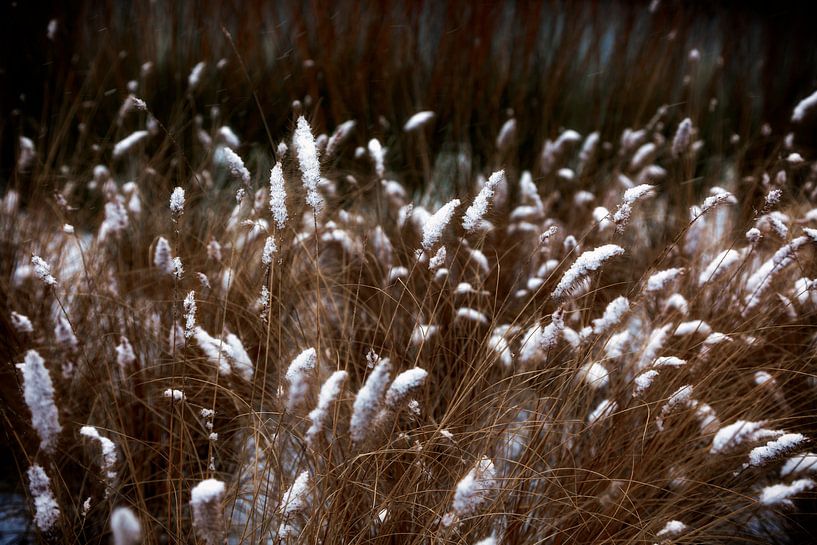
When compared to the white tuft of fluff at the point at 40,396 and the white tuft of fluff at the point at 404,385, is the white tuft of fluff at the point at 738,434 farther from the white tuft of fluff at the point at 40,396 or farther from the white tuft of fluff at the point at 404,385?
the white tuft of fluff at the point at 40,396

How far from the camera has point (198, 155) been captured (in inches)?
128

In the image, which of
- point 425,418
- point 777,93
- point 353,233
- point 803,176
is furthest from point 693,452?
point 777,93

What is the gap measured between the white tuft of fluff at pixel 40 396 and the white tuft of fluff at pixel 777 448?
41.5 inches

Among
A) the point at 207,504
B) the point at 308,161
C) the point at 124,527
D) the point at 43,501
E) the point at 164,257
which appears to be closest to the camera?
the point at 124,527

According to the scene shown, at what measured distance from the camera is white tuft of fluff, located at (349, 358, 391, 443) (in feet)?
2.68

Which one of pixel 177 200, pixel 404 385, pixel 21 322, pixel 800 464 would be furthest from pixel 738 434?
pixel 21 322

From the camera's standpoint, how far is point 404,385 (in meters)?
0.87

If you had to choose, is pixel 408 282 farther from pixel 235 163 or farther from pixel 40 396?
pixel 40 396

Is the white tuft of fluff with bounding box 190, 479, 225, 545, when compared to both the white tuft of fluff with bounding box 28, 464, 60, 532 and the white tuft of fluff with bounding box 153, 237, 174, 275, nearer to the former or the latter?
the white tuft of fluff with bounding box 28, 464, 60, 532

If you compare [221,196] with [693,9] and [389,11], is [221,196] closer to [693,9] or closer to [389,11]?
[389,11]

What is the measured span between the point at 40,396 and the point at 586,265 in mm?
792

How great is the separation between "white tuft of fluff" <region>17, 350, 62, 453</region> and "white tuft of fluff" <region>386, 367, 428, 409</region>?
39 centimetres

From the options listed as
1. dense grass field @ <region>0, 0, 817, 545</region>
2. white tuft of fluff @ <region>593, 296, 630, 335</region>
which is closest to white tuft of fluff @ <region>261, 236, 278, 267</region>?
dense grass field @ <region>0, 0, 817, 545</region>

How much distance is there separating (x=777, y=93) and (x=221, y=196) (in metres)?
3.57
